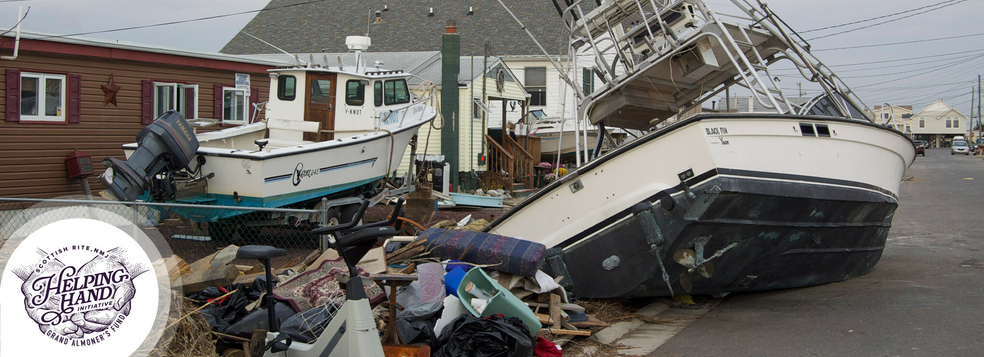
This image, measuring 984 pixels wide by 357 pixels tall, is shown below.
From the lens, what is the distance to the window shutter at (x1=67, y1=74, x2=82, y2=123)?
12.4 metres

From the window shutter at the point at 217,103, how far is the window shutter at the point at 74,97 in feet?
9.22

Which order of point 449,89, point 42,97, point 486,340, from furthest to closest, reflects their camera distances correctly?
point 449,89, point 42,97, point 486,340

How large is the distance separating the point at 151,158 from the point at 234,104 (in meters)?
7.41

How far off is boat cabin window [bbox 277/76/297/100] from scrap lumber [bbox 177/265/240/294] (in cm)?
673

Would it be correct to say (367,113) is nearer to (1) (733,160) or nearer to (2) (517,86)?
(1) (733,160)

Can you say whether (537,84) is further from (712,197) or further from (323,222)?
(712,197)

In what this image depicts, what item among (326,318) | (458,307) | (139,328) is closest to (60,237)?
(139,328)

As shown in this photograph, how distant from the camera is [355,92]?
11.8 metres

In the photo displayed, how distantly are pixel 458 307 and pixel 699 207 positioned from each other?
2.15 meters

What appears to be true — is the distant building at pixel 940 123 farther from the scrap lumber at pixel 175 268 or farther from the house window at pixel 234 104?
the scrap lumber at pixel 175 268

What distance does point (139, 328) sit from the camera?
3.69 metres

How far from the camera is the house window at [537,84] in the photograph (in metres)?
26.9

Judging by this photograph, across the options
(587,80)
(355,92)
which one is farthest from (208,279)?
(587,80)

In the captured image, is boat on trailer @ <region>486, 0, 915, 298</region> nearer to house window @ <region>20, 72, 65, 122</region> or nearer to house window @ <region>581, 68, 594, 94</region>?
house window @ <region>20, 72, 65, 122</region>
